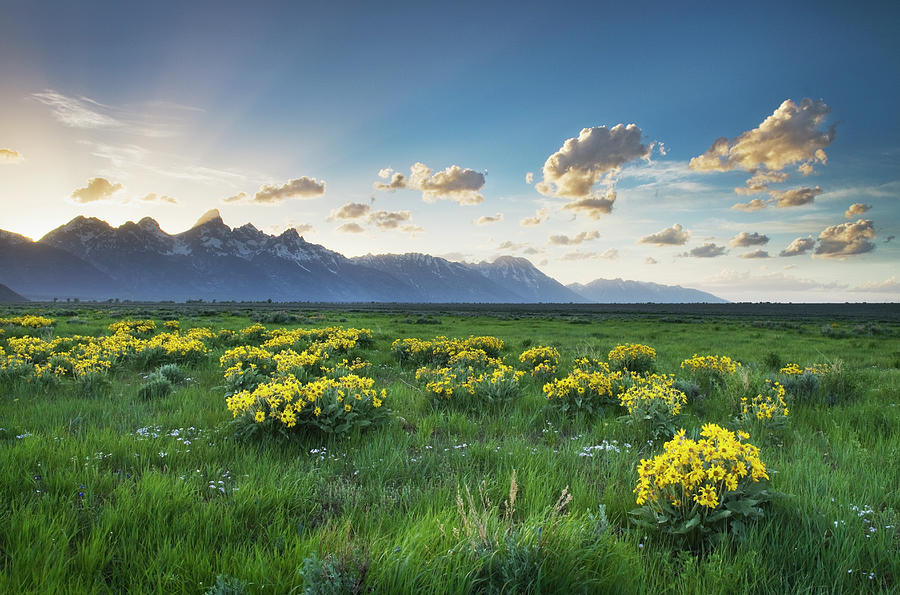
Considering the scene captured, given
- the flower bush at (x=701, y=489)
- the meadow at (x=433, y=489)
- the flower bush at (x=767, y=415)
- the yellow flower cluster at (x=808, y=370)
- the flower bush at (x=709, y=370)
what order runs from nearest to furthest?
the meadow at (x=433, y=489), the flower bush at (x=701, y=489), the flower bush at (x=767, y=415), the yellow flower cluster at (x=808, y=370), the flower bush at (x=709, y=370)

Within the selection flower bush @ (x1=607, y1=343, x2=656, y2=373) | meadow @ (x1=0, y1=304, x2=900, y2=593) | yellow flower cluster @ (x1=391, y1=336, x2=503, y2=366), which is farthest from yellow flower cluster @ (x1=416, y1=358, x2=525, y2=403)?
flower bush @ (x1=607, y1=343, x2=656, y2=373)

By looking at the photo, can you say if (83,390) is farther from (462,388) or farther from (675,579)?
(675,579)

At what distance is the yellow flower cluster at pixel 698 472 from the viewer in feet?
10.6

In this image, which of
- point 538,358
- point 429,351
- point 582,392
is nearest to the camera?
point 582,392

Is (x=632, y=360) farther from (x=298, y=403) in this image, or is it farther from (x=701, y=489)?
(x=298, y=403)

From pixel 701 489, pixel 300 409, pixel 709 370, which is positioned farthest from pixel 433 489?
pixel 709 370

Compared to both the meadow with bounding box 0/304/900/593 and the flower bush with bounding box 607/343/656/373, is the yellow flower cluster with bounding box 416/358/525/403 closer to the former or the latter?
the meadow with bounding box 0/304/900/593

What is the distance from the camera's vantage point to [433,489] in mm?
4031

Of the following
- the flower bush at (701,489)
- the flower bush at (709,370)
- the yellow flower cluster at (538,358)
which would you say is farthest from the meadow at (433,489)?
the yellow flower cluster at (538,358)

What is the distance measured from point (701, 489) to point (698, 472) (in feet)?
0.44

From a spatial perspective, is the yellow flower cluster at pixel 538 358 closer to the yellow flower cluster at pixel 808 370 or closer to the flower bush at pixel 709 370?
the flower bush at pixel 709 370

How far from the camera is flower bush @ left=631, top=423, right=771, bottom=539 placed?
10.5 feet

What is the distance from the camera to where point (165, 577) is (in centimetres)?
259

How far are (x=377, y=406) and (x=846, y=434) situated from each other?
292 inches
